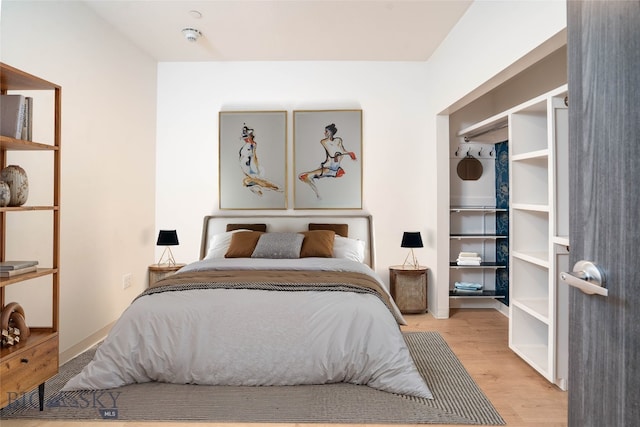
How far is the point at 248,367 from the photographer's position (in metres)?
2.53

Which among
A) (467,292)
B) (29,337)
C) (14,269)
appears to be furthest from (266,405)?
(467,292)

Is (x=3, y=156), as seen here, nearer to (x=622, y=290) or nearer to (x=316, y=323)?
(x=316, y=323)

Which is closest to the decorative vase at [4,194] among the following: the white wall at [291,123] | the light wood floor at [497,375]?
the light wood floor at [497,375]

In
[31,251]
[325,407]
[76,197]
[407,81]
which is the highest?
[407,81]

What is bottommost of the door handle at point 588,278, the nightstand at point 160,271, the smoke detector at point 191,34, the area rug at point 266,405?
the area rug at point 266,405

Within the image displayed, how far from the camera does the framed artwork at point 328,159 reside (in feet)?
15.4

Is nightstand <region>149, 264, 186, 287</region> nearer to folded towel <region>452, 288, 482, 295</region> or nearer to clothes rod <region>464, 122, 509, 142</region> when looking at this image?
folded towel <region>452, 288, 482, 295</region>

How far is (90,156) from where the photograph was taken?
11.3ft

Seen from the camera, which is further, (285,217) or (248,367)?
(285,217)

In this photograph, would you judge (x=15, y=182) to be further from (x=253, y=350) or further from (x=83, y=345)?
(x=83, y=345)

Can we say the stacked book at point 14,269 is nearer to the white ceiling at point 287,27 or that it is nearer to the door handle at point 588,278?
the white ceiling at point 287,27

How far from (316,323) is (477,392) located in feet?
3.54

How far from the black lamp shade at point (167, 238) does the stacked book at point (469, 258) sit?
9.88ft

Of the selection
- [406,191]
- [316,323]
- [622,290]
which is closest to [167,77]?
[406,191]
